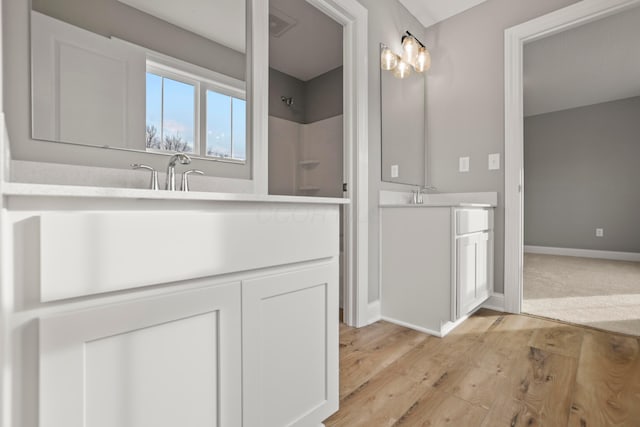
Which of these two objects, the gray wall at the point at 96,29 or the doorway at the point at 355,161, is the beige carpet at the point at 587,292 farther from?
the gray wall at the point at 96,29

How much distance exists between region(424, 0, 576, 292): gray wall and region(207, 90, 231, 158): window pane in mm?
1922

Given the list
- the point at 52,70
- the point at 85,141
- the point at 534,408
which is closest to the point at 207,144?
the point at 85,141

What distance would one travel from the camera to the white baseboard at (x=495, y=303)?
90.3 inches

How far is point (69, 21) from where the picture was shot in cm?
104

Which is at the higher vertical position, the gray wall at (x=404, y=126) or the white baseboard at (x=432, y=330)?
the gray wall at (x=404, y=126)

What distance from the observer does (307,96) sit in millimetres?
3291

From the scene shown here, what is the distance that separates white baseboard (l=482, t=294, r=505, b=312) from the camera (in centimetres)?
229

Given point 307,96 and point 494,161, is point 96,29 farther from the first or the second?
point 494,161

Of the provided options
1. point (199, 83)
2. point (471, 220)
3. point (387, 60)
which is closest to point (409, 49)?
point (387, 60)

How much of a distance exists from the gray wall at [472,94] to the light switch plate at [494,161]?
32 millimetres

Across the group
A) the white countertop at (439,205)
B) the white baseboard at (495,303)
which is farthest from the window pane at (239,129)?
the white baseboard at (495,303)

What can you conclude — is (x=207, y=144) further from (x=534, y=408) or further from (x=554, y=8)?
(x=554, y=8)

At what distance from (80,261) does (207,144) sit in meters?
0.96

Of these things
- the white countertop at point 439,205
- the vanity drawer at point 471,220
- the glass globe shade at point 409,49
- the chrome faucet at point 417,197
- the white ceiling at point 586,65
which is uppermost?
the white ceiling at point 586,65
